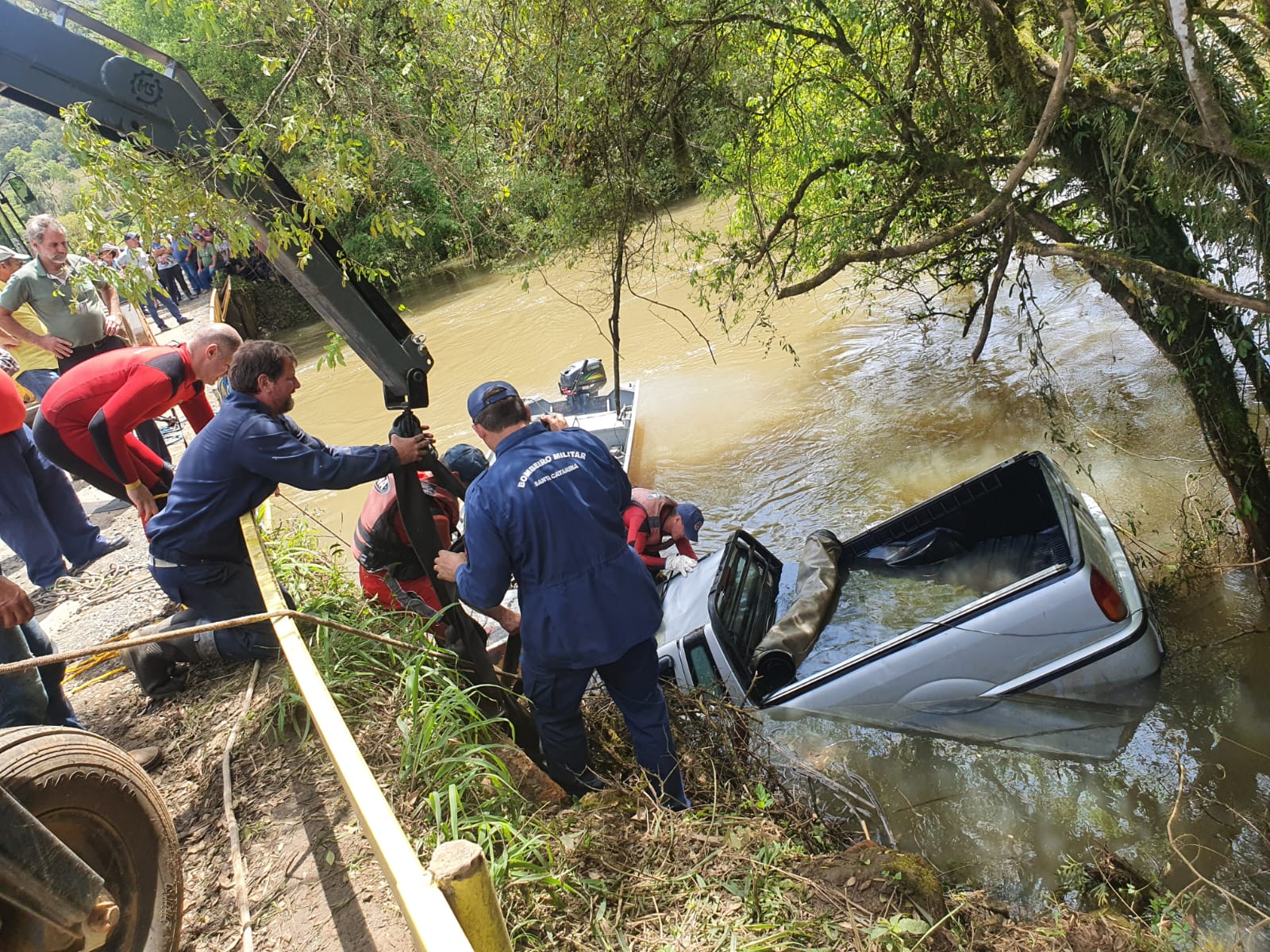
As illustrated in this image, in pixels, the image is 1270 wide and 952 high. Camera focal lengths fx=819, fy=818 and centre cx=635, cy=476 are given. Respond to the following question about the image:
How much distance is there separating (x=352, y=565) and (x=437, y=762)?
472 cm

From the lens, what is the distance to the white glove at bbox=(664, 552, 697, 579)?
5.84 m

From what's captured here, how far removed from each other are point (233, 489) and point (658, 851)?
280 cm

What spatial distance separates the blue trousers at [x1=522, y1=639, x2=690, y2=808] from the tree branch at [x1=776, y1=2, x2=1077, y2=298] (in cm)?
277

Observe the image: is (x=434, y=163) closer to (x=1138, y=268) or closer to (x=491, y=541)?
(x=491, y=541)

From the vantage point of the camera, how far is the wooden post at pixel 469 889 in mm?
1720

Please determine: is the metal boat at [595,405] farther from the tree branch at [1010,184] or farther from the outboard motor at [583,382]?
the tree branch at [1010,184]

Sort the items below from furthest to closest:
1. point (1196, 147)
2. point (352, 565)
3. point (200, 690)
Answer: point (352, 565), point (200, 690), point (1196, 147)

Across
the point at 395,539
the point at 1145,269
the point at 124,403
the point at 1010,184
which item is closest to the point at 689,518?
the point at 395,539

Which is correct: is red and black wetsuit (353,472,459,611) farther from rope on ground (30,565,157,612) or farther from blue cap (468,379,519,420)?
rope on ground (30,565,157,612)

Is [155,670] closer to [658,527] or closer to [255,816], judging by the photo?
[255,816]

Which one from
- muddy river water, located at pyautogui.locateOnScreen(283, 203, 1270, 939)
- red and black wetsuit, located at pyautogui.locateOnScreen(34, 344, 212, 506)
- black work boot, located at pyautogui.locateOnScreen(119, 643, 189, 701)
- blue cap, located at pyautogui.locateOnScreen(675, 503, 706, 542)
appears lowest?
muddy river water, located at pyautogui.locateOnScreen(283, 203, 1270, 939)

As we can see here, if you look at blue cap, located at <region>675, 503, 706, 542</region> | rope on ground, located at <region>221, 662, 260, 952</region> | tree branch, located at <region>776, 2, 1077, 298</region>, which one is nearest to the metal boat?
blue cap, located at <region>675, 503, 706, 542</region>

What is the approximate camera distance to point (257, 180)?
3.36 m

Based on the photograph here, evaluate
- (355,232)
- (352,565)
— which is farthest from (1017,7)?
(355,232)
